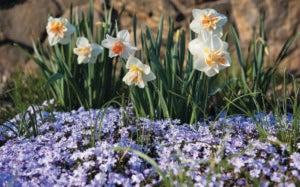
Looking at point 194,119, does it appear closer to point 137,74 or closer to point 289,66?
point 137,74

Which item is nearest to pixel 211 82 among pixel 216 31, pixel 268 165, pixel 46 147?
pixel 216 31

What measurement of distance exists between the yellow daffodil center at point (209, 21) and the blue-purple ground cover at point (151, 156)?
0.56m

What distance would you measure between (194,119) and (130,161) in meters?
0.94

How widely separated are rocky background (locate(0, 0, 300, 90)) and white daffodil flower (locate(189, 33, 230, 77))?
134 cm

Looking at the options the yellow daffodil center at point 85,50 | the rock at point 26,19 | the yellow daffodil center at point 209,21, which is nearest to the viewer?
the yellow daffodil center at point 209,21

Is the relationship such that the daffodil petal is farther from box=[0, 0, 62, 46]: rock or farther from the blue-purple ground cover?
box=[0, 0, 62, 46]: rock

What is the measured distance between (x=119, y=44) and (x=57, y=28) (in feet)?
1.70

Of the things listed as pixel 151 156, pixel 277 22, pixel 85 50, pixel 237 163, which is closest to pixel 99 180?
pixel 151 156

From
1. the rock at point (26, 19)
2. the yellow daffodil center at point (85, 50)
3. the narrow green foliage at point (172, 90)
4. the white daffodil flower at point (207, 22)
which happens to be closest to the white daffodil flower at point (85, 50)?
the yellow daffodil center at point (85, 50)

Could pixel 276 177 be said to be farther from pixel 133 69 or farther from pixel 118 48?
pixel 118 48

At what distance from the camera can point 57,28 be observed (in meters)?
3.32

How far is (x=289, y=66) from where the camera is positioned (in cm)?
443

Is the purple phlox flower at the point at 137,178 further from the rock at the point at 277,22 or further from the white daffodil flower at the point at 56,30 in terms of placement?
the rock at the point at 277,22

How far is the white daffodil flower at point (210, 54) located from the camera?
272 centimetres
